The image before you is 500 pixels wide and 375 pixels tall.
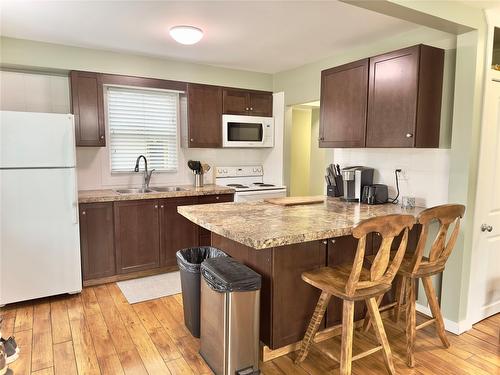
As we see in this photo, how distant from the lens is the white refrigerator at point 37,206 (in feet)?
9.39

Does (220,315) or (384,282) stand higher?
(384,282)

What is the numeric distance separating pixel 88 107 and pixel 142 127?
2.34 ft

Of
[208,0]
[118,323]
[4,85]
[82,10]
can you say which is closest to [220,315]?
[118,323]

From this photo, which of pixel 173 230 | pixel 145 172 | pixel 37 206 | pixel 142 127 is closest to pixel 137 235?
pixel 173 230

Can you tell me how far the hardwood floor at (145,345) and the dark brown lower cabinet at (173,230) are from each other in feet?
2.70

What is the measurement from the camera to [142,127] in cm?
420

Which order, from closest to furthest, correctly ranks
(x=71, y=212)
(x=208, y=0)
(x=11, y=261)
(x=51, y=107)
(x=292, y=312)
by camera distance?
(x=292, y=312) < (x=208, y=0) < (x=11, y=261) < (x=71, y=212) < (x=51, y=107)

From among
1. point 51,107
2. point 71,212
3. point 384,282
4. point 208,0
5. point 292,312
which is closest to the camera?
point 384,282

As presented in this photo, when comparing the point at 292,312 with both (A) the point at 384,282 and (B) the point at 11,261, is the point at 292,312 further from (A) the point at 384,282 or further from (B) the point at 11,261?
(B) the point at 11,261

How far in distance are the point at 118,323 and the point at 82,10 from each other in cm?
248

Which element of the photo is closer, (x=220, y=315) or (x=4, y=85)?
(x=220, y=315)

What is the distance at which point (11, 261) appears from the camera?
9.64 ft

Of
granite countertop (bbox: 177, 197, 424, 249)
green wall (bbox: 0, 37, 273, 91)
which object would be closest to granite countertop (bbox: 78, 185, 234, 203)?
granite countertop (bbox: 177, 197, 424, 249)

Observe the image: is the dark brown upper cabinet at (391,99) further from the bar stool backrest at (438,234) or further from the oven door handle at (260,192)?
the oven door handle at (260,192)
